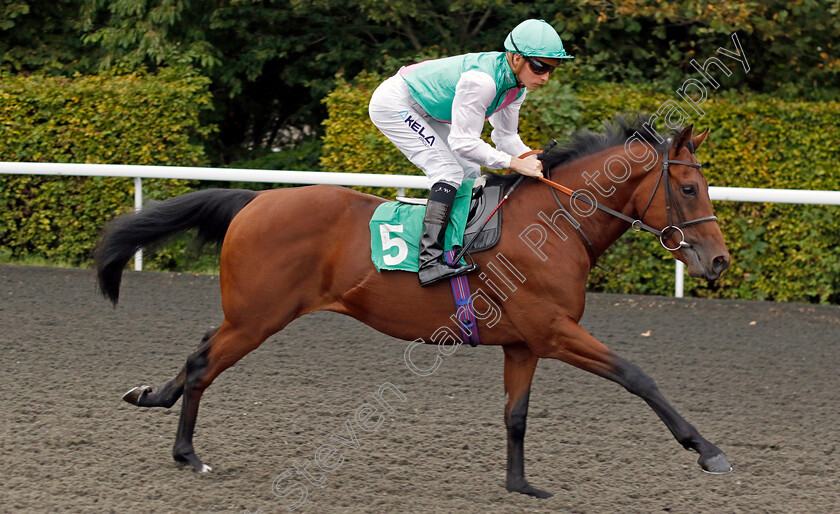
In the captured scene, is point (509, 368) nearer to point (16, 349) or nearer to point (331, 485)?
point (331, 485)

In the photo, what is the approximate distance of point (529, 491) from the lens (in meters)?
3.83

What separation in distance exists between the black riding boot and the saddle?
4.5 inches

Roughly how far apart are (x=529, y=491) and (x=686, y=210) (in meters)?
1.30

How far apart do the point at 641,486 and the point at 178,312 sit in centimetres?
418

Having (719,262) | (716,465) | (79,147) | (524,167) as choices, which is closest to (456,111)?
(524,167)

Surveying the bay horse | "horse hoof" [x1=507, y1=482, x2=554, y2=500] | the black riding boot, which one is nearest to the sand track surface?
"horse hoof" [x1=507, y1=482, x2=554, y2=500]

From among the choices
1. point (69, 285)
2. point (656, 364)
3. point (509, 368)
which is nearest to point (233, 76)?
point (69, 285)

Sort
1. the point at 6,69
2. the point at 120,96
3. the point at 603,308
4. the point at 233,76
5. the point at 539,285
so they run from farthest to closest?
1. the point at 233,76
2. the point at 6,69
3. the point at 120,96
4. the point at 603,308
5. the point at 539,285

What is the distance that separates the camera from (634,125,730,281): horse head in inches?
147

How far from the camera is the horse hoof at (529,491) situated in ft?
12.5

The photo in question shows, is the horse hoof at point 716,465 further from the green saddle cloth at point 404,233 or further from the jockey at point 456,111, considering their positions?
the green saddle cloth at point 404,233

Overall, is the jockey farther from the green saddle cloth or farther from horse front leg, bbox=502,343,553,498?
horse front leg, bbox=502,343,553,498

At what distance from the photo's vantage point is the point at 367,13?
10188mm

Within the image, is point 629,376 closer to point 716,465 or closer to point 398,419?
point 716,465
